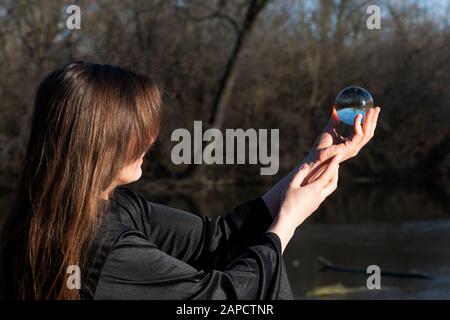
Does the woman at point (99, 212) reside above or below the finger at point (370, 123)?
below

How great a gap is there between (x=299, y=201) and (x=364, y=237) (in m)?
10.4

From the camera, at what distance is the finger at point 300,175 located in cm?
175

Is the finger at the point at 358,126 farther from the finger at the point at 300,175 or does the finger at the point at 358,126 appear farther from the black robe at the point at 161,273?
the black robe at the point at 161,273

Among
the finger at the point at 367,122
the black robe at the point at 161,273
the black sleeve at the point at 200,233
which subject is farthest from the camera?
the black sleeve at the point at 200,233

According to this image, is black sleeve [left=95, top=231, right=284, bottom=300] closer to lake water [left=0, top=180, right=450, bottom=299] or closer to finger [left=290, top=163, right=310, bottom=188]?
finger [left=290, top=163, right=310, bottom=188]

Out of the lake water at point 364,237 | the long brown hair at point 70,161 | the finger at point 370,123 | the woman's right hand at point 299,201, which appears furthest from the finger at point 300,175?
the lake water at point 364,237

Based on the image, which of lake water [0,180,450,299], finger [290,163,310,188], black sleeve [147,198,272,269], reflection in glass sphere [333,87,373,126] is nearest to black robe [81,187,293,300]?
finger [290,163,310,188]

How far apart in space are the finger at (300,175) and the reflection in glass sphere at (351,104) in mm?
174

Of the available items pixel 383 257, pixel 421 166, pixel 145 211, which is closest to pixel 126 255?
pixel 145 211

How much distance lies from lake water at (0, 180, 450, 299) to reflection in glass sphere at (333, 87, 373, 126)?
6.48 m

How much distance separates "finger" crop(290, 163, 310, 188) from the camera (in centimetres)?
175

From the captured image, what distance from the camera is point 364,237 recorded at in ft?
38.9

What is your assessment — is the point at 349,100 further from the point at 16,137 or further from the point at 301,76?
the point at 301,76

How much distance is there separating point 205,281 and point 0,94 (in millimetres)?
18240
